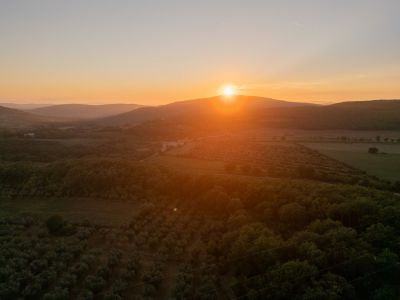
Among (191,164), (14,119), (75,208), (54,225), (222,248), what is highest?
(14,119)

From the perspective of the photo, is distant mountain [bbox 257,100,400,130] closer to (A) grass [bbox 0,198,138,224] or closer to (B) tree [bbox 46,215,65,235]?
(A) grass [bbox 0,198,138,224]

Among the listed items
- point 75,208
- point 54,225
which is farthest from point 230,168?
point 54,225

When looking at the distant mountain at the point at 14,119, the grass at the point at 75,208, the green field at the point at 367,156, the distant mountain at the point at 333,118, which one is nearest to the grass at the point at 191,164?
the grass at the point at 75,208

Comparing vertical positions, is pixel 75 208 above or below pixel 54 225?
below

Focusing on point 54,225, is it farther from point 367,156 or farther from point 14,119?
point 14,119

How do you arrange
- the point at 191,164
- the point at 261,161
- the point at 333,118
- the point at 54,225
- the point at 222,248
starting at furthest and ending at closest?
the point at 333,118
the point at 261,161
the point at 191,164
the point at 54,225
the point at 222,248

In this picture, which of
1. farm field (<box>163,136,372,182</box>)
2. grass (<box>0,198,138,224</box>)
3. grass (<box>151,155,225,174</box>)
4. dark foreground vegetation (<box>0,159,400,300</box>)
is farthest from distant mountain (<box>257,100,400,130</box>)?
grass (<box>0,198,138,224</box>)

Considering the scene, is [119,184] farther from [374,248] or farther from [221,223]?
[374,248]
